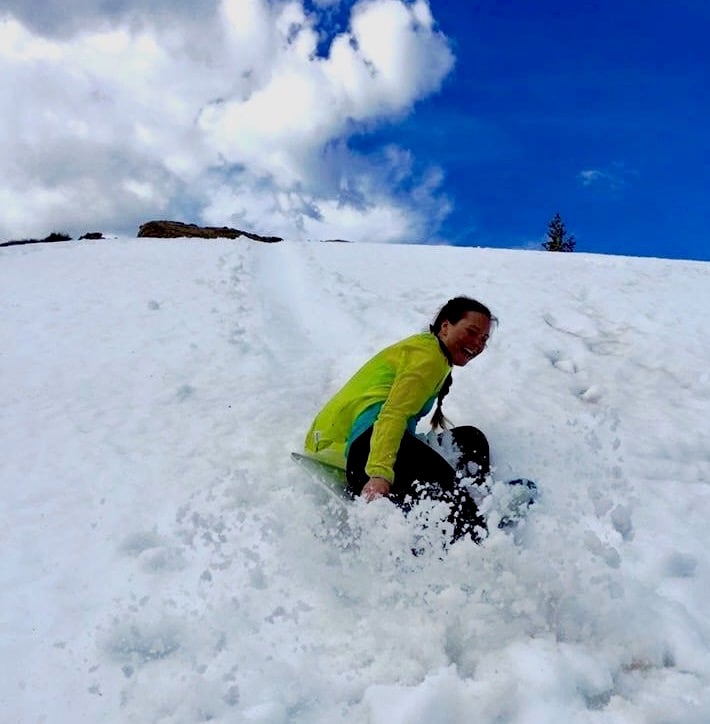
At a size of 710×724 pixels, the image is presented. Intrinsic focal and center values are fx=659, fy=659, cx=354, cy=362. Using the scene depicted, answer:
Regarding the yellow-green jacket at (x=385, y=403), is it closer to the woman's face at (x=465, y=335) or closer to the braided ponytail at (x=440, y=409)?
the woman's face at (x=465, y=335)

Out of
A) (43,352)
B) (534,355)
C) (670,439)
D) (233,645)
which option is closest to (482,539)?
(233,645)

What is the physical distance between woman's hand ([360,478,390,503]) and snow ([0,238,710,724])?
0.07 m

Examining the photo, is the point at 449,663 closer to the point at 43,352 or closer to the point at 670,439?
the point at 670,439

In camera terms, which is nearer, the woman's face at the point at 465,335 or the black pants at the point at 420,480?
the black pants at the point at 420,480

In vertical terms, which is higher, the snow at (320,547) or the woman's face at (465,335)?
the woman's face at (465,335)

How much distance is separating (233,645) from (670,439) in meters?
3.68

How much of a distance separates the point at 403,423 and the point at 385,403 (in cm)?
20

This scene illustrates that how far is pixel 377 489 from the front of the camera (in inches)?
131

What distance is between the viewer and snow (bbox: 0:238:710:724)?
2590mm

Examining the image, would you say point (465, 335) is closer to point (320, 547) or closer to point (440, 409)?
point (440, 409)

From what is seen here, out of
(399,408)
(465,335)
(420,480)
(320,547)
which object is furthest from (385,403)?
(320,547)

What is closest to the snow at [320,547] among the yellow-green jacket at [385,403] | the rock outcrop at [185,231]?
the yellow-green jacket at [385,403]

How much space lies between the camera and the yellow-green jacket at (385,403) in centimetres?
344

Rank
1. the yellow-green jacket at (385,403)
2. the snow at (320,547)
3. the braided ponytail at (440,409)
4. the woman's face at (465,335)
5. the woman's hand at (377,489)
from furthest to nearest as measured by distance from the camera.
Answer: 1. the braided ponytail at (440,409)
2. the woman's face at (465,335)
3. the yellow-green jacket at (385,403)
4. the woman's hand at (377,489)
5. the snow at (320,547)
